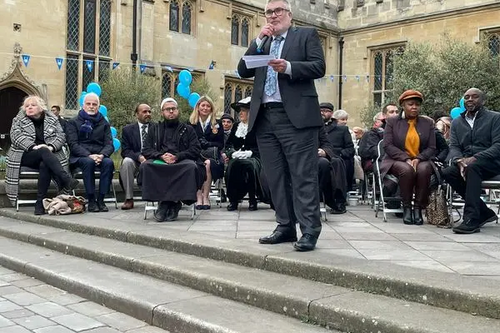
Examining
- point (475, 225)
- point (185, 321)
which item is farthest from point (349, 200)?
point (185, 321)

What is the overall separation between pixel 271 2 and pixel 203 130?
3.97m

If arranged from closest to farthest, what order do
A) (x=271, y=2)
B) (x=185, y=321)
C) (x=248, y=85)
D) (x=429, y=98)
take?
1. (x=185, y=321)
2. (x=271, y=2)
3. (x=429, y=98)
4. (x=248, y=85)

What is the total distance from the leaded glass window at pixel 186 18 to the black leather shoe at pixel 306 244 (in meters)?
16.9

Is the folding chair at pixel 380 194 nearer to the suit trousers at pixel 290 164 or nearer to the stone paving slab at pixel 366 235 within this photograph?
the stone paving slab at pixel 366 235

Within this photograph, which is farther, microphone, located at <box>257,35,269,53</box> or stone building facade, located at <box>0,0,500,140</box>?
stone building facade, located at <box>0,0,500,140</box>

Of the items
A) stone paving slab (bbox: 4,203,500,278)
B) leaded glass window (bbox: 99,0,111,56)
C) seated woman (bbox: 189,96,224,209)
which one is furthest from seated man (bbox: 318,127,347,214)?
leaded glass window (bbox: 99,0,111,56)

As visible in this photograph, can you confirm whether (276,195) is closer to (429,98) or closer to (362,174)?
(362,174)

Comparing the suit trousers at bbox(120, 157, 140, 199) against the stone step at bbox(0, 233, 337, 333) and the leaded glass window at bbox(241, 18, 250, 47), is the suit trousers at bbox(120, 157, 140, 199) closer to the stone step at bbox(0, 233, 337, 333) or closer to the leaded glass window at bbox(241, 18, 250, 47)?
the stone step at bbox(0, 233, 337, 333)

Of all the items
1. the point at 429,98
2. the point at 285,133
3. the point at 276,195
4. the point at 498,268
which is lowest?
the point at 498,268

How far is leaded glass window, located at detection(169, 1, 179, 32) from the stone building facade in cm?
4

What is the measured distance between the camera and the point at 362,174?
888 cm

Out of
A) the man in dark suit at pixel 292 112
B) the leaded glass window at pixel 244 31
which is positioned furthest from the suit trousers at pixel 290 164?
the leaded glass window at pixel 244 31

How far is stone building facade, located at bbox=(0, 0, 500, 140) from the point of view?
1606 centimetres

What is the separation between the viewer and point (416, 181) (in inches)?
247
